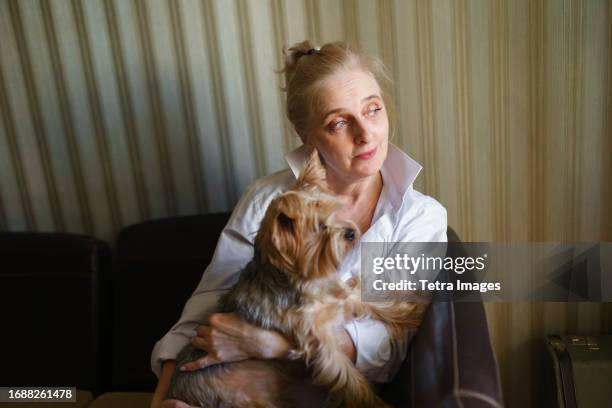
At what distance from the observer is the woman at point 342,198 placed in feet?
4.57

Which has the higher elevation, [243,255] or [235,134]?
[235,134]

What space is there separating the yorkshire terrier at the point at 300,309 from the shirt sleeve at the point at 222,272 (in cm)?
14

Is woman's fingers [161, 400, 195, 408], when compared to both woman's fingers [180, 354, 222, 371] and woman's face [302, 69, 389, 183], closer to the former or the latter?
woman's fingers [180, 354, 222, 371]

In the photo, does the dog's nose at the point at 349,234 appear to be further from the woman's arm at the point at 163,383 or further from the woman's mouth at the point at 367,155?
the woman's arm at the point at 163,383

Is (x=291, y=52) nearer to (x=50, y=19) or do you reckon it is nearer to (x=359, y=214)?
(x=359, y=214)

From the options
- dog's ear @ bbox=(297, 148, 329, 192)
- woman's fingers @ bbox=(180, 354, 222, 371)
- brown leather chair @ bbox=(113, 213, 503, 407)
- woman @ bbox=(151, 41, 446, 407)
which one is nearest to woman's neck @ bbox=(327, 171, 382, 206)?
woman @ bbox=(151, 41, 446, 407)

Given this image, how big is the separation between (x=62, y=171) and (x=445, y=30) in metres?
1.59

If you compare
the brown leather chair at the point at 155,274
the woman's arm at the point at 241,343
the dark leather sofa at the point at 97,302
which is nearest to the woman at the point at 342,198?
the woman's arm at the point at 241,343

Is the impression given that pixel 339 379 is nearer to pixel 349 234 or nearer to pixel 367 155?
pixel 349 234

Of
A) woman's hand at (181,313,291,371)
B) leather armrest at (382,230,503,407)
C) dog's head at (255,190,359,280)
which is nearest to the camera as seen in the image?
leather armrest at (382,230,503,407)

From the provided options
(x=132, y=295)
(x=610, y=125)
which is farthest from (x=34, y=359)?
(x=610, y=125)

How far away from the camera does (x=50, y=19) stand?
2084mm

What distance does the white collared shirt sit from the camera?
1.39 metres

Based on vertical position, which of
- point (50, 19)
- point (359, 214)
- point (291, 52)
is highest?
point (50, 19)
